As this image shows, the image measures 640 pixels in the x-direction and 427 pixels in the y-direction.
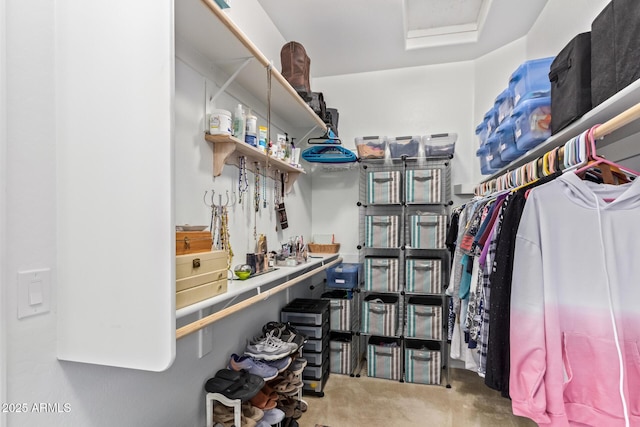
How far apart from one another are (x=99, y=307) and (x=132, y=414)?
565mm

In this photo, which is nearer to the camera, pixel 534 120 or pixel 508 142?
pixel 534 120

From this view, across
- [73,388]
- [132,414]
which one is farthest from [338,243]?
[73,388]

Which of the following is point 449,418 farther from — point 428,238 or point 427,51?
point 427,51

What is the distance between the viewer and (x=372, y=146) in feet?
9.75

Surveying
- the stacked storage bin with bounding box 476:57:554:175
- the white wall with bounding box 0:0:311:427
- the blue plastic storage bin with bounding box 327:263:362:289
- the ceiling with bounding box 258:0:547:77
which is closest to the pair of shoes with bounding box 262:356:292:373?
the white wall with bounding box 0:0:311:427

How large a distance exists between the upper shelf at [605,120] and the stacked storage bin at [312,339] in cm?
179

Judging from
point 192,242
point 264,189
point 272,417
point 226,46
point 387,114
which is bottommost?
point 272,417

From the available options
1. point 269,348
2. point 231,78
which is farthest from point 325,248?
point 231,78

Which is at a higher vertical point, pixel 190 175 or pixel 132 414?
pixel 190 175

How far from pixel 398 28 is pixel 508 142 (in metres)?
1.37

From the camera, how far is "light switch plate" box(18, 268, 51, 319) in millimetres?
850

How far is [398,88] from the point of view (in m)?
3.25

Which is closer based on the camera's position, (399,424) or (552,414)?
(552,414)

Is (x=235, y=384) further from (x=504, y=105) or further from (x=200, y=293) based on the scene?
(x=504, y=105)
